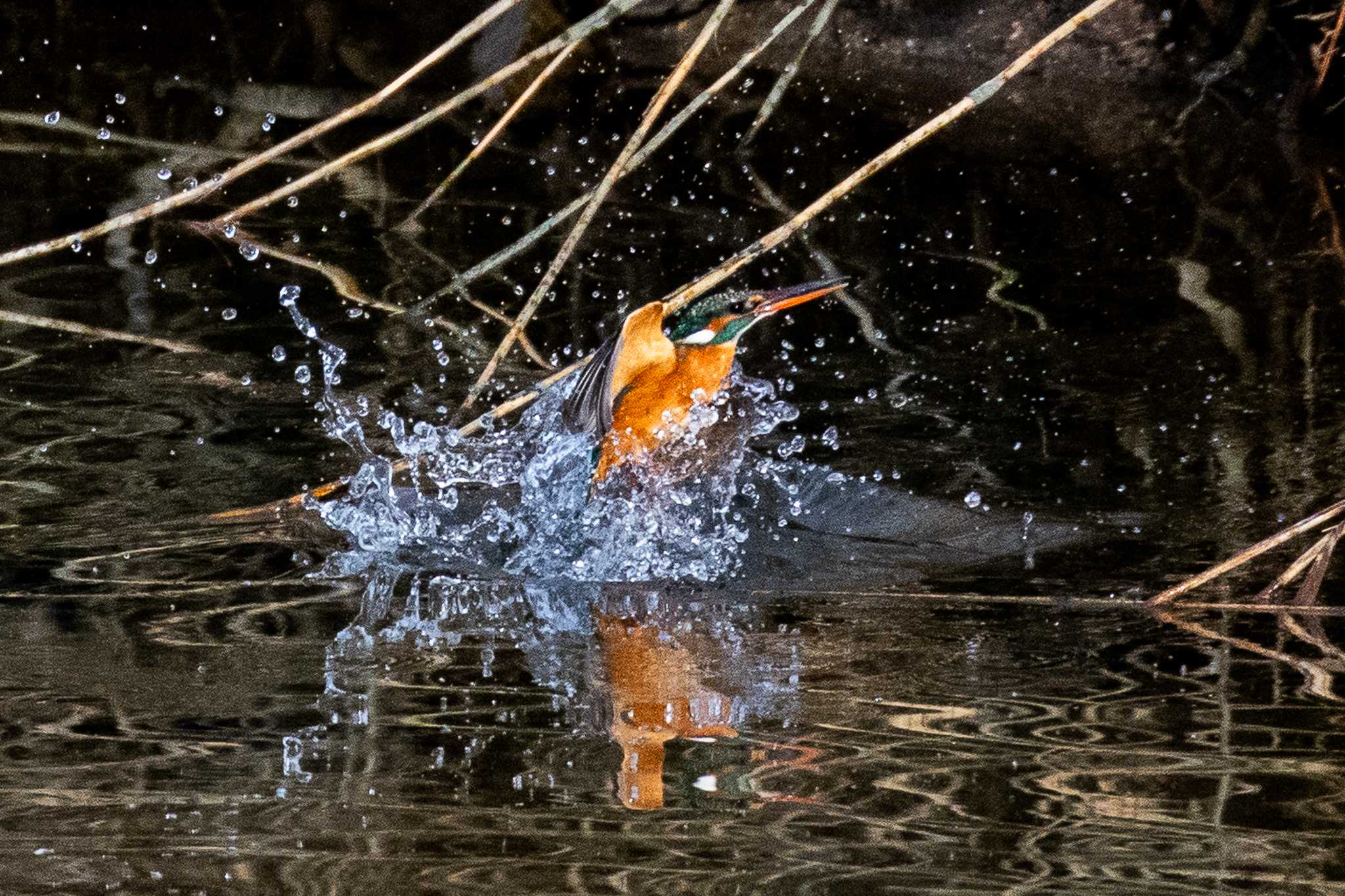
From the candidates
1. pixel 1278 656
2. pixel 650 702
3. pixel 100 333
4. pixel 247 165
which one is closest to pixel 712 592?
pixel 650 702

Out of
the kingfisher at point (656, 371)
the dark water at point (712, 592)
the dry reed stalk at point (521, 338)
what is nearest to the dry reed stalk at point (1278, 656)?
the dark water at point (712, 592)

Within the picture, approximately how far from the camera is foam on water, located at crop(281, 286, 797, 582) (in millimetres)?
4168

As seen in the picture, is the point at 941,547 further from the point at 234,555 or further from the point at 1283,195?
the point at 1283,195

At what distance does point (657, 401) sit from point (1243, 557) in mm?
1739

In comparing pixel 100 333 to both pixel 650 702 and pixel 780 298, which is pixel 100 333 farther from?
pixel 650 702

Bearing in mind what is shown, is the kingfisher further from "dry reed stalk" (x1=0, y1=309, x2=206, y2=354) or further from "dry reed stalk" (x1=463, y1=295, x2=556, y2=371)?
"dry reed stalk" (x1=0, y1=309, x2=206, y2=354)

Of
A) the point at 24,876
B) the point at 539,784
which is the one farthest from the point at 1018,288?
the point at 24,876

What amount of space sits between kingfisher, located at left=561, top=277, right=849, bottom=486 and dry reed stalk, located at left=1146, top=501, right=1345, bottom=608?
1222 mm

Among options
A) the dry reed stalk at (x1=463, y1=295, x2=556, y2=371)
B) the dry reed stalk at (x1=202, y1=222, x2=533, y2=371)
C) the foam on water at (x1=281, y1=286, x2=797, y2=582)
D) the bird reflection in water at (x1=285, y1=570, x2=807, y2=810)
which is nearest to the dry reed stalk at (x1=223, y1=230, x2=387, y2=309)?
the dry reed stalk at (x1=202, y1=222, x2=533, y2=371)

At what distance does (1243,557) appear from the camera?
3.29 metres

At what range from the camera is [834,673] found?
3.33 metres

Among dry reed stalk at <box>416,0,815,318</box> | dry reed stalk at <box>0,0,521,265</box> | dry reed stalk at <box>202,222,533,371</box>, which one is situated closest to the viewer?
dry reed stalk at <box>0,0,521,265</box>

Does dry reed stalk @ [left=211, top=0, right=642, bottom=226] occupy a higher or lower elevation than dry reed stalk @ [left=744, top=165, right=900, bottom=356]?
lower

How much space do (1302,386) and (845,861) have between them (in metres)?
3.21
